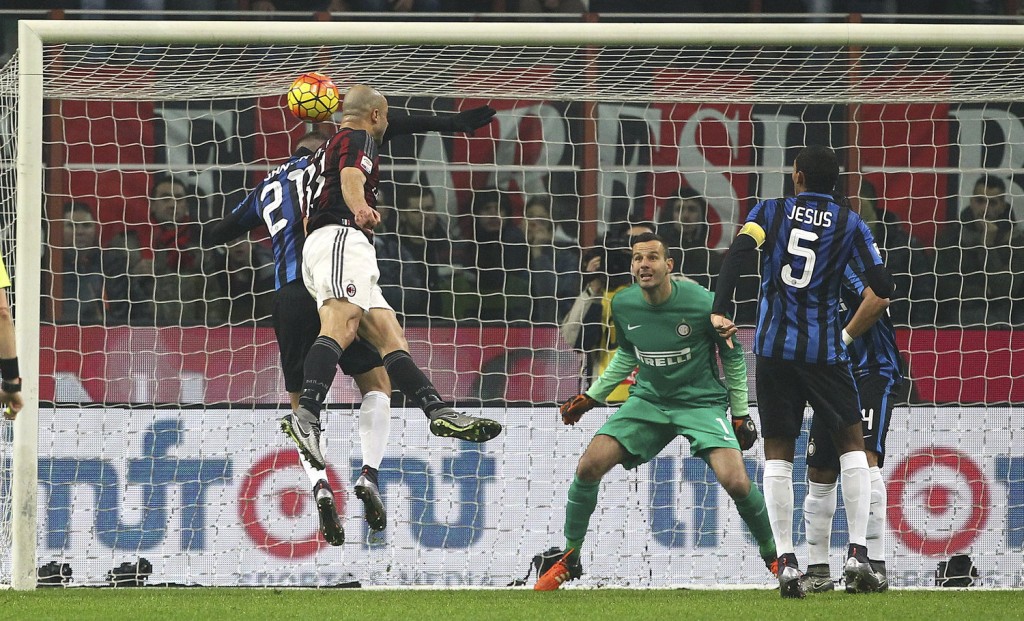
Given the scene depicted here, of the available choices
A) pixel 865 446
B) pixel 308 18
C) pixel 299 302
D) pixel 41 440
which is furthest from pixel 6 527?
pixel 308 18

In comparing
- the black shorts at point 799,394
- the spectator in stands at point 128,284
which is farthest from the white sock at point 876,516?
the spectator in stands at point 128,284

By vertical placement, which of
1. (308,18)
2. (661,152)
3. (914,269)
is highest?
(308,18)

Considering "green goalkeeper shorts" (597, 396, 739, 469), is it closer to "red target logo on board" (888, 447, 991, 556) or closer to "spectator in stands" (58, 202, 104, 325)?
"red target logo on board" (888, 447, 991, 556)

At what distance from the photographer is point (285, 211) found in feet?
19.3

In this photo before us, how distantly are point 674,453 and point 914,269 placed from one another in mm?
2162

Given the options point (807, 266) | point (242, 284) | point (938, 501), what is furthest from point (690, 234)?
point (807, 266)

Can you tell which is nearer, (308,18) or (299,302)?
(299,302)

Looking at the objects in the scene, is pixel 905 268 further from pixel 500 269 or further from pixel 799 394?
pixel 799 394

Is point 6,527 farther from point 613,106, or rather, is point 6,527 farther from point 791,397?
point 613,106

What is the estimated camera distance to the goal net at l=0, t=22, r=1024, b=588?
23.0 ft

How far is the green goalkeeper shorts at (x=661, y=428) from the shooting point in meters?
6.26

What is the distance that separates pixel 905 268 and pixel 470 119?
384 centimetres

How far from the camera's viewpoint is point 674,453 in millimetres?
7438

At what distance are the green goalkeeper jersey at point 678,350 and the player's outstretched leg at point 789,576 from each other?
850 millimetres
